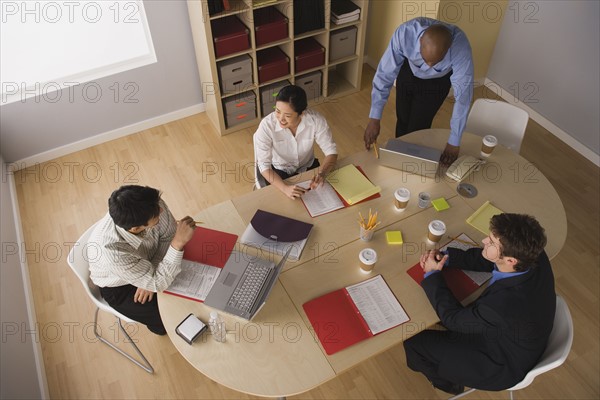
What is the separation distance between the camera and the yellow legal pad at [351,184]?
2527 mm

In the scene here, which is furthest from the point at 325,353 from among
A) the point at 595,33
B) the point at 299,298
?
the point at 595,33

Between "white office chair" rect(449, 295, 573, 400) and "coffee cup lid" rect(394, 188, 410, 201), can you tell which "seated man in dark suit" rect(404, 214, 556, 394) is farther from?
"coffee cup lid" rect(394, 188, 410, 201)

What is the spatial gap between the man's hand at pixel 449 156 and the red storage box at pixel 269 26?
6.26 ft

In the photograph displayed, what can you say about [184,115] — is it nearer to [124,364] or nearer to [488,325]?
[124,364]

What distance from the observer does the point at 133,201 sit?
2.02m

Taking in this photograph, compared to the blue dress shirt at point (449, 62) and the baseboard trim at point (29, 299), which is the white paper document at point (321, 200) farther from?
the baseboard trim at point (29, 299)

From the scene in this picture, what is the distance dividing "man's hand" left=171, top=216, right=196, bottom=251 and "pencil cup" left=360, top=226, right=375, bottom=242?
2.77ft

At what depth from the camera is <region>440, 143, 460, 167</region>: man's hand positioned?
2.75 meters

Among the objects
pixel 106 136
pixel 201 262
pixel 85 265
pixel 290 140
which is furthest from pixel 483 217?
pixel 106 136

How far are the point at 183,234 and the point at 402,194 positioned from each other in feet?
3.77

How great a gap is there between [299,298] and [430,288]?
1.96 feet

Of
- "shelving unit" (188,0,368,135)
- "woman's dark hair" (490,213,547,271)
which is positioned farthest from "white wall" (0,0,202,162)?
"woman's dark hair" (490,213,547,271)

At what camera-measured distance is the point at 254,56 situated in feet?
12.8

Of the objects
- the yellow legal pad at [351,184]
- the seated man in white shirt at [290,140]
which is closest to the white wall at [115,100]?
the seated man in white shirt at [290,140]
